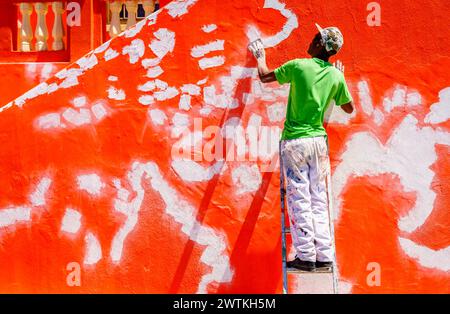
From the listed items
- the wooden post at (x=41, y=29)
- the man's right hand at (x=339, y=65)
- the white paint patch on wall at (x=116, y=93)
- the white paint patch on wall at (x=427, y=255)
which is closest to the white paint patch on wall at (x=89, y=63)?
the white paint patch on wall at (x=116, y=93)

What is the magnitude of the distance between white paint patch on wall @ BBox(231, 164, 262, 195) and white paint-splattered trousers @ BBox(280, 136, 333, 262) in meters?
0.42

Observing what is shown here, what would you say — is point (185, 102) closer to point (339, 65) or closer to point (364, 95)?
point (339, 65)

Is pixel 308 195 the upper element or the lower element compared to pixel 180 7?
lower

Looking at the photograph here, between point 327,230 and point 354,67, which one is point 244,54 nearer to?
point 354,67

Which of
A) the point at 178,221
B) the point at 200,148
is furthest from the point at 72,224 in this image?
the point at 200,148

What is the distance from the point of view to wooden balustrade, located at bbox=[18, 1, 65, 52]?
5875 millimetres

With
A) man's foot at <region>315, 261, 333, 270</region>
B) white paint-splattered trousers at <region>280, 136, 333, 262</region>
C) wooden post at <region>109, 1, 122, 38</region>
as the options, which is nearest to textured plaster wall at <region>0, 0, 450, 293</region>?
white paint-splattered trousers at <region>280, 136, 333, 262</region>

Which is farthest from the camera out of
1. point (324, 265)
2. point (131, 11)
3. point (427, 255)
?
point (131, 11)

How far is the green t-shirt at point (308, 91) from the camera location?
4.07m

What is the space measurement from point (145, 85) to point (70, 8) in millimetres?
1821

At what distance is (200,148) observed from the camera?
4.51 meters

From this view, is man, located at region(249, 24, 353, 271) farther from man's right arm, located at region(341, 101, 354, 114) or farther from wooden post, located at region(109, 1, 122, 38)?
wooden post, located at region(109, 1, 122, 38)

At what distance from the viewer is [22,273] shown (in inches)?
176

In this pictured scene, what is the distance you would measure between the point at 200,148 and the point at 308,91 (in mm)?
920
